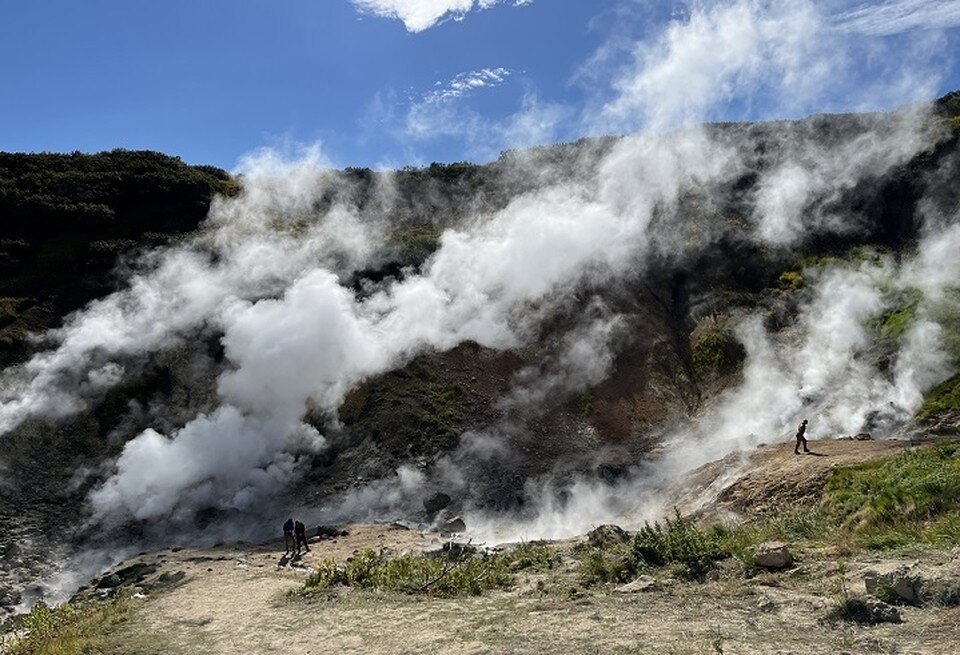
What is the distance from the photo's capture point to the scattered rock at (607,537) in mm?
13141

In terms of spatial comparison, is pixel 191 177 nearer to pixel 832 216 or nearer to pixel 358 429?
pixel 358 429

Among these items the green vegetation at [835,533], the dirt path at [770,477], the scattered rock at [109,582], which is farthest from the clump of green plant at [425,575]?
the dirt path at [770,477]

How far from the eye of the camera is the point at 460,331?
29250 mm

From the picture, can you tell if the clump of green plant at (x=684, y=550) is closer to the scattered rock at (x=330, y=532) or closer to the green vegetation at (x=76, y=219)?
the scattered rock at (x=330, y=532)

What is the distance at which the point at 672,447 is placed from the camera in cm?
2378

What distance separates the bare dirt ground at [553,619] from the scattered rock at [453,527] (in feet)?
17.8

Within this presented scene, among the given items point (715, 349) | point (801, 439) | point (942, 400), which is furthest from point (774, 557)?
point (715, 349)

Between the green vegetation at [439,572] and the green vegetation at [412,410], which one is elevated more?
the green vegetation at [412,410]

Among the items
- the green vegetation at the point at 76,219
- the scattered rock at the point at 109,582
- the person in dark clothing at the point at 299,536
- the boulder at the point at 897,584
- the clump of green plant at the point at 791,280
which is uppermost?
the green vegetation at the point at 76,219

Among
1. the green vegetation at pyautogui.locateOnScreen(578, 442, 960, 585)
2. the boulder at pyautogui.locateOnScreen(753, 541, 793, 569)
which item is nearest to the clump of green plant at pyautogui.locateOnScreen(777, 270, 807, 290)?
the green vegetation at pyautogui.locateOnScreen(578, 442, 960, 585)

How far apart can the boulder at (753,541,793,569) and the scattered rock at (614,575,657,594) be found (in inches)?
53.5

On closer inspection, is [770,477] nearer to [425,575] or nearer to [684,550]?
[684,550]

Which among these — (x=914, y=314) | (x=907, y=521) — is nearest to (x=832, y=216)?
(x=914, y=314)

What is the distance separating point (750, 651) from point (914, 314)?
2407 centimetres
